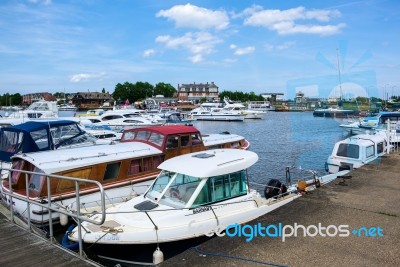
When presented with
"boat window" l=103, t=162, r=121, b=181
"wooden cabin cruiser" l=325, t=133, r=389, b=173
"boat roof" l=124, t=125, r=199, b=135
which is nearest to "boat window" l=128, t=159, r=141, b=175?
"boat window" l=103, t=162, r=121, b=181

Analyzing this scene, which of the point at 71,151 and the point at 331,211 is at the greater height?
the point at 71,151

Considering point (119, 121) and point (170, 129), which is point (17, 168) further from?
point (119, 121)

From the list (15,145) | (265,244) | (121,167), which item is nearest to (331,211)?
(265,244)

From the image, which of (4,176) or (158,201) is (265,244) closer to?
(158,201)

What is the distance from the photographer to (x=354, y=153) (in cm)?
1830

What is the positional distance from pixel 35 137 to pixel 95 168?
7.13 metres

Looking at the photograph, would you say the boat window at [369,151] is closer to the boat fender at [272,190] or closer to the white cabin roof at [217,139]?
the white cabin roof at [217,139]

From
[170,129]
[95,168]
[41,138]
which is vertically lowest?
[95,168]

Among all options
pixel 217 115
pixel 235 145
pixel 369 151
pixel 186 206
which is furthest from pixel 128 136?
pixel 217 115

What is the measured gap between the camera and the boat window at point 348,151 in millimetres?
18234

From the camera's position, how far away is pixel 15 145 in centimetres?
1747

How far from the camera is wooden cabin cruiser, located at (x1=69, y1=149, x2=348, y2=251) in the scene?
8.47 m

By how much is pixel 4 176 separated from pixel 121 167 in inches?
215

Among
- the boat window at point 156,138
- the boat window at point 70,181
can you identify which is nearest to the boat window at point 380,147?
the boat window at point 156,138
